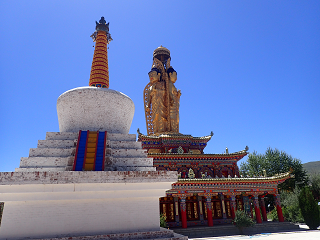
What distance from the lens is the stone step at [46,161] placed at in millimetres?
6998

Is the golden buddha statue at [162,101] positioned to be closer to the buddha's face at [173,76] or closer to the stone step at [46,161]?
the buddha's face at [173,76]

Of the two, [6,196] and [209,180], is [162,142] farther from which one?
[6,196]

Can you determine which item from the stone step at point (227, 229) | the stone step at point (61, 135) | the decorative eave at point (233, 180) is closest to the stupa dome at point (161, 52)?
the decorative eave at point (233, 180)

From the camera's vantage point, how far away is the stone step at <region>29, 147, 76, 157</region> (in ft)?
24.0

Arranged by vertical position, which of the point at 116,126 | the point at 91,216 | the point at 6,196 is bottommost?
the point at 91,216

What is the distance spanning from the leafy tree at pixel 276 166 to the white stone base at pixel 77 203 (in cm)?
2780

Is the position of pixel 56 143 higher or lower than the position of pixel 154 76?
lower

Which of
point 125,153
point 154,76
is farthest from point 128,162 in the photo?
point 154,76

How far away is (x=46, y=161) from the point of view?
7.11 metres

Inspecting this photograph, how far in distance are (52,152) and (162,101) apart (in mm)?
21605

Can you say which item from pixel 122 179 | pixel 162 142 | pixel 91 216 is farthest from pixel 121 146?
pixel 162 142

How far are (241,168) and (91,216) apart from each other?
37.4 meters

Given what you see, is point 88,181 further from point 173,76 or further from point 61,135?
point 173,76

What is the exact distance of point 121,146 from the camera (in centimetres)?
812
